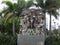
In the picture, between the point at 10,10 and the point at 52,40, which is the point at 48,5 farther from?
the point at 10,10

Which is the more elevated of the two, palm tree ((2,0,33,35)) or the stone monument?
palm tree ((2,0,33,35))

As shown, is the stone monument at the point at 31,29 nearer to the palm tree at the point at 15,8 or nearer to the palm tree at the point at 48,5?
the palm tree at the point at 15,8

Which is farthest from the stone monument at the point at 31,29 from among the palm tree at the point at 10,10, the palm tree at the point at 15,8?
the palm tree at the point at 10,10

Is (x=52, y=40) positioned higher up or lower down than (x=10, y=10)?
lower down

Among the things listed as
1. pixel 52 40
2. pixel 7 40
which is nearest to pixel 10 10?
pixel 7 40

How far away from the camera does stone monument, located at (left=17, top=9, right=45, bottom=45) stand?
2281 cm

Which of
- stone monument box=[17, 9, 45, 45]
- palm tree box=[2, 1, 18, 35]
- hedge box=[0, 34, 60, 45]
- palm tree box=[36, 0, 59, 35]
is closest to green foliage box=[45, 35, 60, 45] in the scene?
hedge box=[0, 34, 60, 45]

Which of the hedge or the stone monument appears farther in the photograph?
the hedge

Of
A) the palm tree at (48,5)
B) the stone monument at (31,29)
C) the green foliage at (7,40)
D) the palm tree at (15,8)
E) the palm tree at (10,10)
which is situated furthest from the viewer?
the palm tree at (10,10)

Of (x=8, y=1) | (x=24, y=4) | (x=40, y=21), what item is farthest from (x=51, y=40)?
(x=8, y=1)

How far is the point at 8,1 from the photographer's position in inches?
1074

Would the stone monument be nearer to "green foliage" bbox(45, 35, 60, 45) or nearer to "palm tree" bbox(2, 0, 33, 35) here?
"green foliage" bbox(45, 35, 60, 45)

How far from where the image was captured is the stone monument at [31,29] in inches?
898

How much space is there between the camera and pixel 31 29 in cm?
2309
